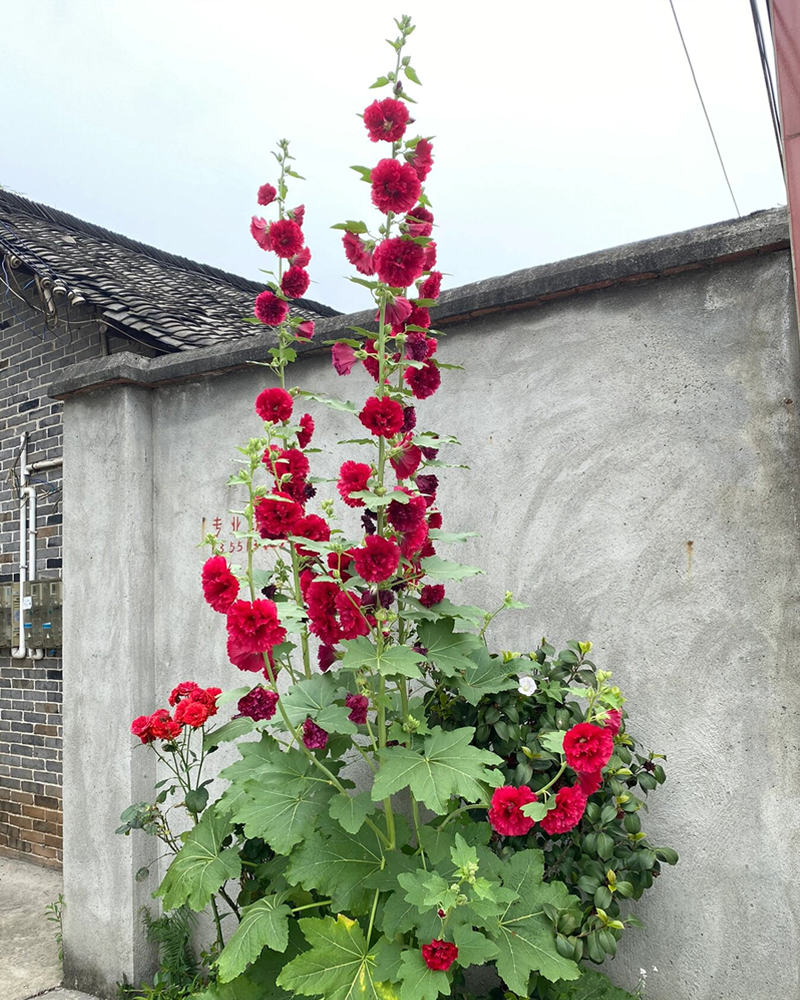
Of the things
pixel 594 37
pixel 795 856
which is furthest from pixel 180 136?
pixel 795 856

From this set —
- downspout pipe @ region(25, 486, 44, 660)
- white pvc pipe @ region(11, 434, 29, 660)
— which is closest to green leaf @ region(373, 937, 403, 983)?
white pvc pipe @ region(11, 434, 29, 660)

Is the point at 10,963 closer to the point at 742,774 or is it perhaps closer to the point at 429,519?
the point at 429,519

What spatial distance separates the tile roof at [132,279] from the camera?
5.18 metres

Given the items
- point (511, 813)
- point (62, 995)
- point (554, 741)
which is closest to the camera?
point (511, 813)

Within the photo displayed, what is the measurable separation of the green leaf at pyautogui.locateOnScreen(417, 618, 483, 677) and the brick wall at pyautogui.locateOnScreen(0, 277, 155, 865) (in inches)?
149

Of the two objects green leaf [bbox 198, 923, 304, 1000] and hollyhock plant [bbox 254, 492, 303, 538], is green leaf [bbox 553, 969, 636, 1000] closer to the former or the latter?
green leaf [bbox 198, 923, 304, 1000]

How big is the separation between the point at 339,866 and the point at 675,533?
130cm

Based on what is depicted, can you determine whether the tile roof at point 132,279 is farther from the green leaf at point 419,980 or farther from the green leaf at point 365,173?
the green leaf at point 419,980

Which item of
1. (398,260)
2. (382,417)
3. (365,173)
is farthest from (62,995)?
(365,173)

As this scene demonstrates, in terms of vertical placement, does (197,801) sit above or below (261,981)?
above

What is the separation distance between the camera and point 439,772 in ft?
6.29

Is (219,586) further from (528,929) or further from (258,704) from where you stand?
(528,929)

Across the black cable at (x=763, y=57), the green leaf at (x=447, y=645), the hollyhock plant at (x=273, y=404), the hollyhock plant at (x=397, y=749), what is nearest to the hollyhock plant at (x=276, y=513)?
the hollyhock plant at (x=397, y=749)

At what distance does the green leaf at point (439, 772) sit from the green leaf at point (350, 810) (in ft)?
0.49
